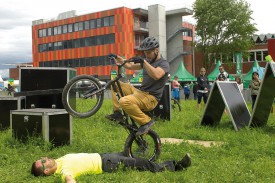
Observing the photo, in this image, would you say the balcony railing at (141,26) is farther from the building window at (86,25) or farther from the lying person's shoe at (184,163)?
the lying person's shoe at (184,163)

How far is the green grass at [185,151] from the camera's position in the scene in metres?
5.07

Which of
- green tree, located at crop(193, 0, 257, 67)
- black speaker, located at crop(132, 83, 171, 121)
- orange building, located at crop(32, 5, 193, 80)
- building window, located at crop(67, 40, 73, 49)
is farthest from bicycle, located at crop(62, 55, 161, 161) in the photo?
building window, located at crop(67, 40, 73, 49)

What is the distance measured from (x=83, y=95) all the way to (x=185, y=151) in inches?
96.1

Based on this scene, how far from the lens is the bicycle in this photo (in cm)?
581

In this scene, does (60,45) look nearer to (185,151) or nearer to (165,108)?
(165,108)

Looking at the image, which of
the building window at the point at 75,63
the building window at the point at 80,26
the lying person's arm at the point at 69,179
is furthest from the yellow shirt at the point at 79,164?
the building window at the point at 75,63

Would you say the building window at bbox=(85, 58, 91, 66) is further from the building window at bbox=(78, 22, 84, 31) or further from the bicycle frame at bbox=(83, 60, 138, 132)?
the bicycle frame at bbox=(83, 60, 138, 132)

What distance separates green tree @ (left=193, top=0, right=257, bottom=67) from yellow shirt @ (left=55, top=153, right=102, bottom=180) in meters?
40.6

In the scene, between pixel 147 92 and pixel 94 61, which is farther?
pixel 94 61

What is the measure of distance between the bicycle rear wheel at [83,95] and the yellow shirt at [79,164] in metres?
0.83

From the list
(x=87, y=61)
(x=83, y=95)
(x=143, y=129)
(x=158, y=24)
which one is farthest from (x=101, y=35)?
(x=143, y=129)

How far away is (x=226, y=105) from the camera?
9430 mm

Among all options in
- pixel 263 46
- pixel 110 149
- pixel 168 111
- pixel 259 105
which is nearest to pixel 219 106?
pixel 259 105

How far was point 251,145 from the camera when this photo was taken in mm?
7129
